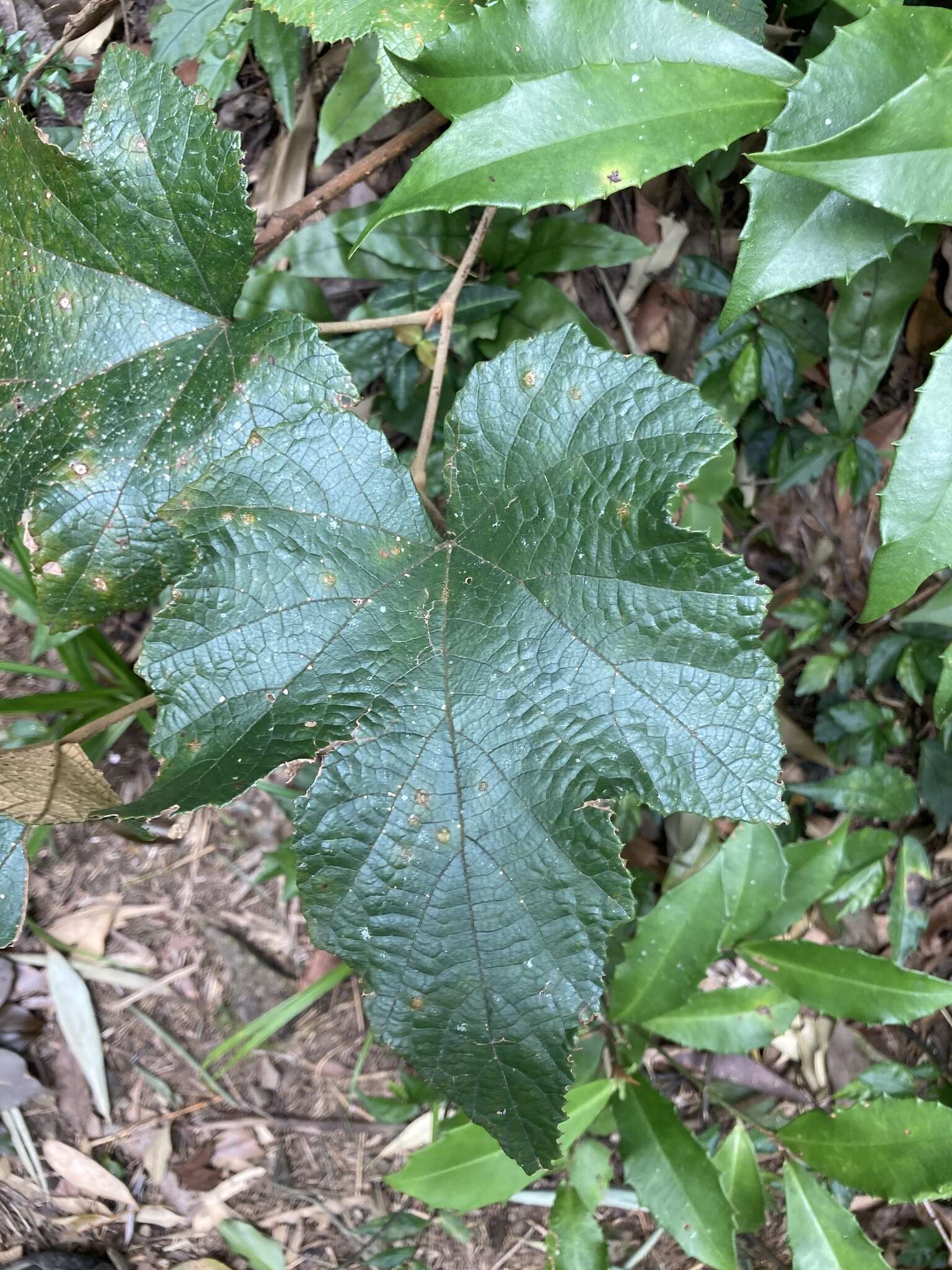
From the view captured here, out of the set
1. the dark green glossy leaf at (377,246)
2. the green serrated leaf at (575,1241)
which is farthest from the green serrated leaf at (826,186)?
the green serrated leaf at (575,1241)

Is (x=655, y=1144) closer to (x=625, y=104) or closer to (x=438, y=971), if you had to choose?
(x=438, y=971)

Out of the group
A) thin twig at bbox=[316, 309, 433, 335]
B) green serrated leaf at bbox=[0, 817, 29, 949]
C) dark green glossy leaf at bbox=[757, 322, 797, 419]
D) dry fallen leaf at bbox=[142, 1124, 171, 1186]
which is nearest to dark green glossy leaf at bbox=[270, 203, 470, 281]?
thin twig at bbox=[316, 309, 433, 335]

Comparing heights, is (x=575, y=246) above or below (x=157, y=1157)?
above

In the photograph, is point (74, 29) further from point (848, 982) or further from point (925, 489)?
point (848, 982)

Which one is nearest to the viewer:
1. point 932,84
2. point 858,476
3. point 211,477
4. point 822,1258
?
point 932,84

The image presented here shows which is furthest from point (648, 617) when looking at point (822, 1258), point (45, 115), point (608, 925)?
point (45, 115)

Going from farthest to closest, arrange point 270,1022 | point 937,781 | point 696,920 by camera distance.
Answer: point 270,1022 → point 937,781 → point 696,920

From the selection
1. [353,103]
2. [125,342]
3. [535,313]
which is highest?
[353,103]

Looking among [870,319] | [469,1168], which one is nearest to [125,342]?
[870,319]
